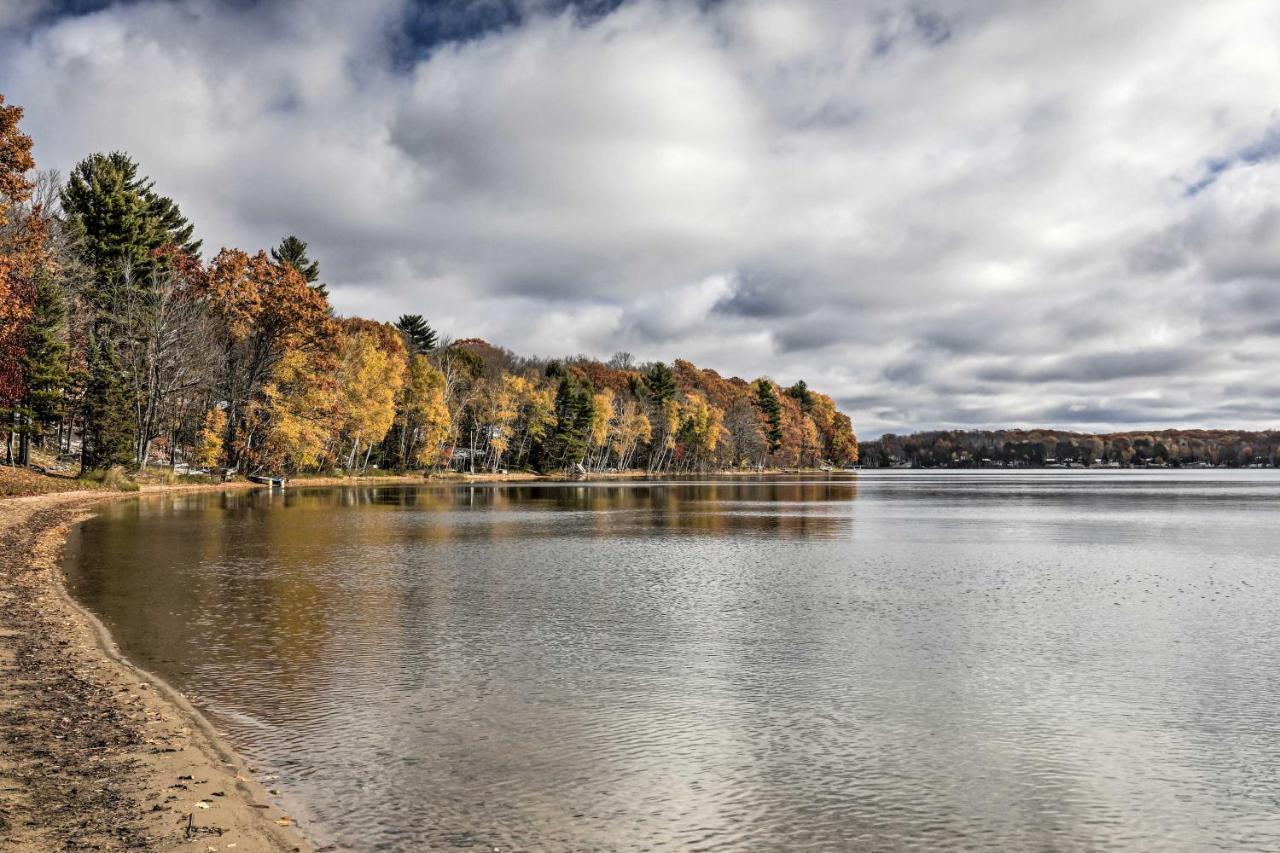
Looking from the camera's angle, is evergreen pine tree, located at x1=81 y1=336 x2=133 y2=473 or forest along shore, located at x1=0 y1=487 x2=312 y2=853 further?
evergreen pine tree, located at x1=81 y1=336 x2=133 y2=473

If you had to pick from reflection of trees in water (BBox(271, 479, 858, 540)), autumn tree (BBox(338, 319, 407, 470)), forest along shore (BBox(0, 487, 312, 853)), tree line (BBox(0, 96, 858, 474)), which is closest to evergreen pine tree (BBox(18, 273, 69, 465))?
tree line (BBox(0, 96, 858, 474))

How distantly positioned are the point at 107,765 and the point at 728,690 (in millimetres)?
7066

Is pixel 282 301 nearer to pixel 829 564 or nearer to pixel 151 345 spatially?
pixel 151 345

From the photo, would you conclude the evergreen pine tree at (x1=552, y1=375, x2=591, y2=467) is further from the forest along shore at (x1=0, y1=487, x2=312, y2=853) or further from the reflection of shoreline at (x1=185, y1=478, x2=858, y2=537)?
the forest along shore at (x1=0, y1=487, x2=312, y2=853)

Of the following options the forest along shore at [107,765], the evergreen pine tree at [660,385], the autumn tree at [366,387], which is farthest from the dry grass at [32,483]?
the evergreen pine tree at [660,385]

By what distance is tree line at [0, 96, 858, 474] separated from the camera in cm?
4972

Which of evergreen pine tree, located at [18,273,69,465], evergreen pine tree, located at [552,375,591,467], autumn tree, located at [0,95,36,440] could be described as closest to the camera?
autumn tree, located at [0,95,36,440]

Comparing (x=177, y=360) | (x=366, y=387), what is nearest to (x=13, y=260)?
(x=177, y=360)

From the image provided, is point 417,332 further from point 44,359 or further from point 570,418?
point 44,359

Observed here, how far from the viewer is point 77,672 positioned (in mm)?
11031

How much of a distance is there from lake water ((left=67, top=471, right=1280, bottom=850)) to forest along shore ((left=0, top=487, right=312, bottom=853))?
50 cm

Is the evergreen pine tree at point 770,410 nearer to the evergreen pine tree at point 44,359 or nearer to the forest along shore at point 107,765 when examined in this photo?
the evergreen pine tree at point 44,359

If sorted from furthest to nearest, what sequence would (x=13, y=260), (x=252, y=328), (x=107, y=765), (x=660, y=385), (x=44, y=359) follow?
(x=660, y=385) → (x=252, y=328) → (x=44, y=359) → (x=13, y=260) → (x=107, y=765)

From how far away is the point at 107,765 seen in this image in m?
7.80
